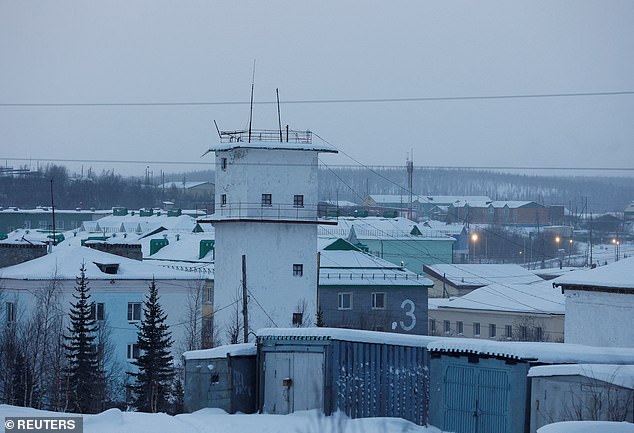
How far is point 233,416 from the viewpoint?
1941 cm

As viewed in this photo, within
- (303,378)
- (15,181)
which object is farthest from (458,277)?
(15,181)

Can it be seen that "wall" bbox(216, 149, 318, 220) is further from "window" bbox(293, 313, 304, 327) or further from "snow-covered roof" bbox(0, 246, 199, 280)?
"snow-covered roof" bbox(0, 246, 199, 280)

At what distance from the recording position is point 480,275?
226 feet

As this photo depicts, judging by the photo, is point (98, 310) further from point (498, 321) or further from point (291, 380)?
point (498, 321)

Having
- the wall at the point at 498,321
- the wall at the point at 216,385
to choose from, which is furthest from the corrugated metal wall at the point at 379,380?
the wall at the point at 498,321

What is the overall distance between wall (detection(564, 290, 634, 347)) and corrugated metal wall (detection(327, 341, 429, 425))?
30.8 ft

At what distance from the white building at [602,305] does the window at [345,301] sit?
816 inches

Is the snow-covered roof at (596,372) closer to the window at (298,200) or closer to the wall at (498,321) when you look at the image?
the window at (298,200)

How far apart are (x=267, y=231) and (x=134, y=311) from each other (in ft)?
19.7

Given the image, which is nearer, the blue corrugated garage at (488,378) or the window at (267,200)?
the blue corrugated garage at (488,378)

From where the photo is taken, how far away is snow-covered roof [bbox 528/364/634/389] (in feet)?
49.2

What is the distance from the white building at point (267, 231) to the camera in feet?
117

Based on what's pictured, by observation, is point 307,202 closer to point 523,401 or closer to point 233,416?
point 233,416

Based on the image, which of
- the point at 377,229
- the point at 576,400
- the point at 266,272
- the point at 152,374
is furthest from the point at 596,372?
the point at 377,229
